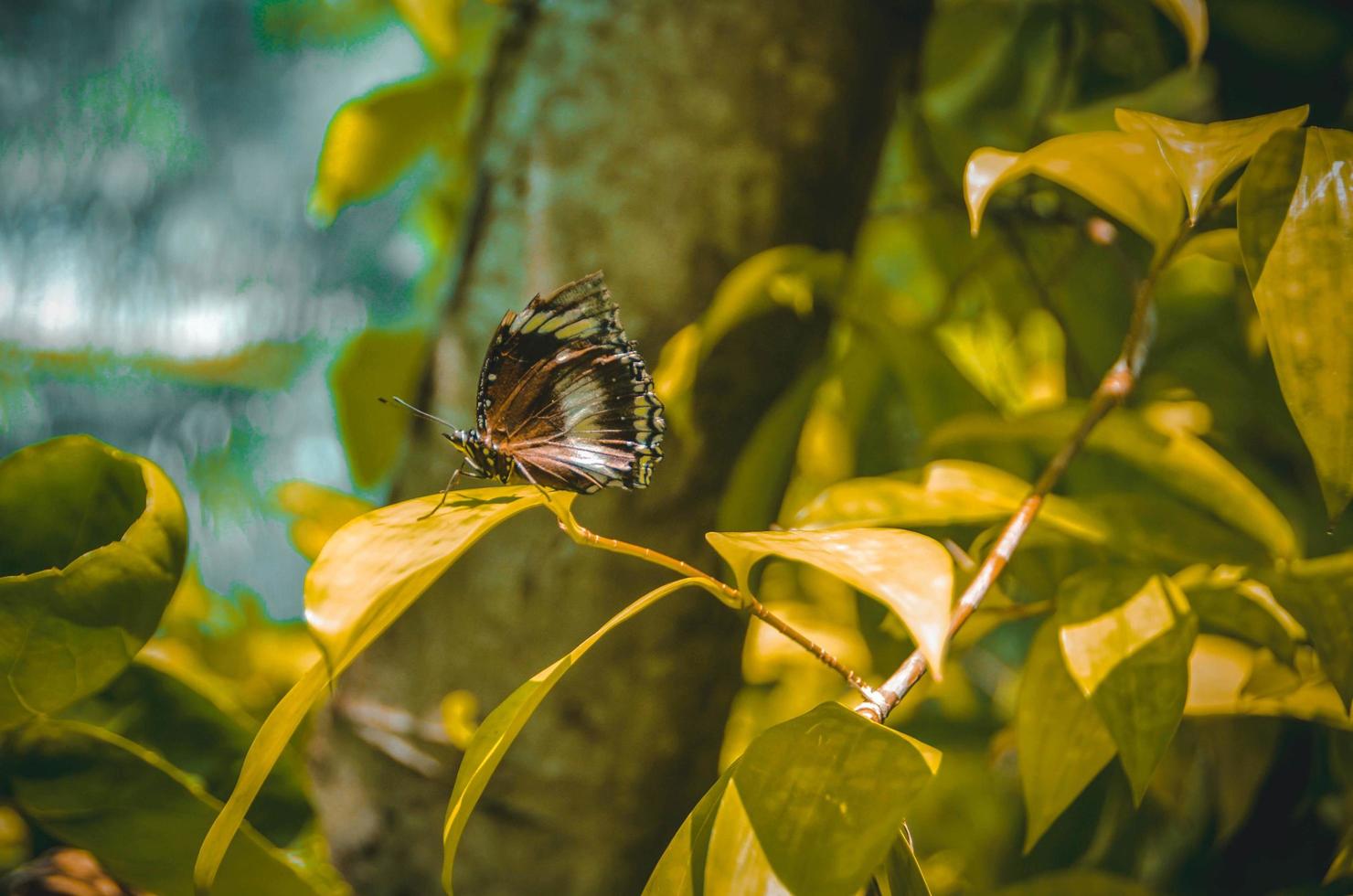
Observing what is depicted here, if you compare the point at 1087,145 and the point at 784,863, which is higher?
the point at 1087,145

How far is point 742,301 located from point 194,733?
0.42 meters

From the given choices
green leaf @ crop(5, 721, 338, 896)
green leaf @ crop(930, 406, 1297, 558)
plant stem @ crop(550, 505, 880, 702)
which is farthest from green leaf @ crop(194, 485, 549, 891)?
green leaf @ crop(930, 406, 1297, 558)

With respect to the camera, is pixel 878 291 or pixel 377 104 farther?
pixel 878 291

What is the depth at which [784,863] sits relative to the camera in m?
0.25

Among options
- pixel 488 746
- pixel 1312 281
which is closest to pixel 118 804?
pixel 488 746

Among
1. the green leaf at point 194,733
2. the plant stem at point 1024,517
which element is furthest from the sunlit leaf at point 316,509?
the plant stem at point 1024,517

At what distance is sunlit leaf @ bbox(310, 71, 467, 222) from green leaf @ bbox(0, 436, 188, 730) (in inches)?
17.5

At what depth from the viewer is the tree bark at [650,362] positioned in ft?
1.81

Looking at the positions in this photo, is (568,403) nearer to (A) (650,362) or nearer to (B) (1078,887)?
(A) (650,362)

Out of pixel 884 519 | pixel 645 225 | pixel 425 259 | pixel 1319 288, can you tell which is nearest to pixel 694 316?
pixel 645 225

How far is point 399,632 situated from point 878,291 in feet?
2.12

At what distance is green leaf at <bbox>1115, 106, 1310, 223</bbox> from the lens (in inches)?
11.9

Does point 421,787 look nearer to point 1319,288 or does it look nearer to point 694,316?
point 694,316

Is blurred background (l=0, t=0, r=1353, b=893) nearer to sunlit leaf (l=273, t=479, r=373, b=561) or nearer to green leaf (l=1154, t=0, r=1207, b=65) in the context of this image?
sunlit leaf (l=273, t=479, r=373, b=561)
